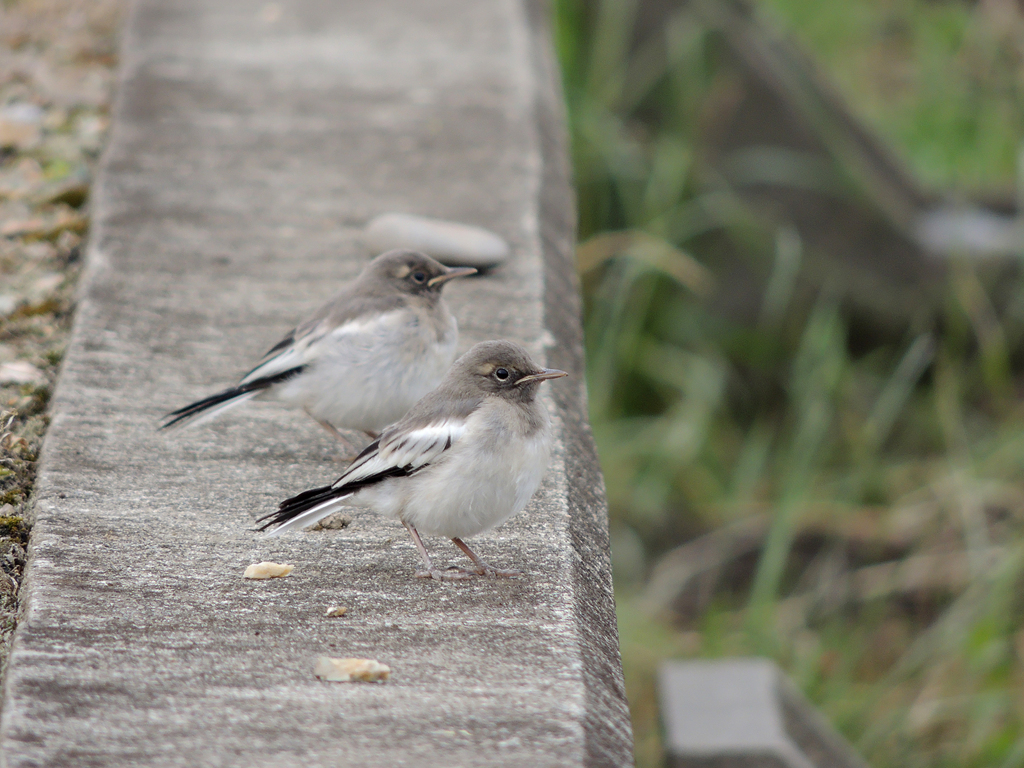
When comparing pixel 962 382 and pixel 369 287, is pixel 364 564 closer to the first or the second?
pixel 369 287

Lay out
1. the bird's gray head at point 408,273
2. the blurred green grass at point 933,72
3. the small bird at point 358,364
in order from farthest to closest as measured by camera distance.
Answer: the blurred green grass at point 933,72 → the bird's gray head at point 408,273 → the small bird at point 358,364

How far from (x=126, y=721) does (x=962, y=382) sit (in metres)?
5.04

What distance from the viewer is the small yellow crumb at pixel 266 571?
2168 mm

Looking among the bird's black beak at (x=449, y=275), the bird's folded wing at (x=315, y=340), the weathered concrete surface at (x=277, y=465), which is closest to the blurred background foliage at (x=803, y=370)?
the weathered concrete surface at (x=277, y=465)

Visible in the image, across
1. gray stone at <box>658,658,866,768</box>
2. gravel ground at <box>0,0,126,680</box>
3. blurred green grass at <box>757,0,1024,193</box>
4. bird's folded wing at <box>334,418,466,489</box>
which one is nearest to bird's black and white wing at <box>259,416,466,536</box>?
bird's folded wing at <box>334,418,466,489</box>

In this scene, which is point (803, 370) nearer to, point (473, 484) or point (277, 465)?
point (277, 465)

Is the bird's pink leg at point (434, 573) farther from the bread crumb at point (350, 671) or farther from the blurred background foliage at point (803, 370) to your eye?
the blurred background foliage at point (803, 370)

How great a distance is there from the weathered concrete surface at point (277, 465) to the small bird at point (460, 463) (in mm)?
133

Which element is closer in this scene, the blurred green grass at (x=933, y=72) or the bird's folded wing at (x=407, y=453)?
the bird's folded wing at (x=407, y=453)

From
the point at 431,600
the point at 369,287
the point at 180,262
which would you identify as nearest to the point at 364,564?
the point at 431,600

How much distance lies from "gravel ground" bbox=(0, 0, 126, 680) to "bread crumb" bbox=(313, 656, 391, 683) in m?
0.60

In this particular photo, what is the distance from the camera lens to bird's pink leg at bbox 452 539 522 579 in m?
2.20

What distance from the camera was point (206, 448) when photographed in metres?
2.65

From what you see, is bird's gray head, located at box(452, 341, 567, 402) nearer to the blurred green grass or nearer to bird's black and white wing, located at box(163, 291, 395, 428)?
bird's black and white wing, located at box(163, 291, 395, 428)
